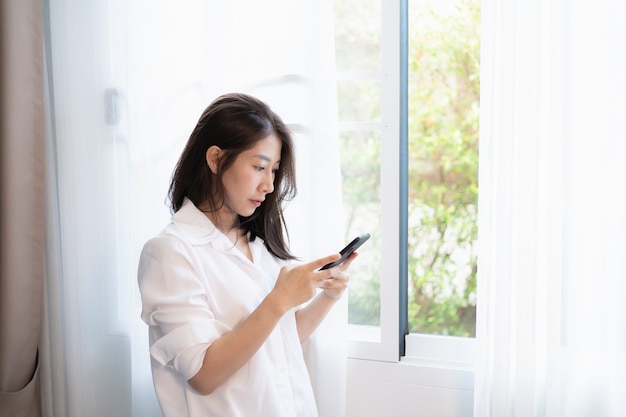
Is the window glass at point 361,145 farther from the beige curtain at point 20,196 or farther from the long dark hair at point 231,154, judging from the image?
the beige curtain at point 20,196

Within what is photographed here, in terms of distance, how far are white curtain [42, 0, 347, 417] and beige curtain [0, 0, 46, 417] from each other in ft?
0.18

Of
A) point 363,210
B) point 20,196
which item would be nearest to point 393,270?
point 363,210

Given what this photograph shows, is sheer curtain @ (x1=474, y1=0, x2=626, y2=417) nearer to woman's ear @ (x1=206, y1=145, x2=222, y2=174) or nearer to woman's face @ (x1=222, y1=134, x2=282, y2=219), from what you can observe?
woman's face @ (x1=222, y1=134, x2=282, y2=219)

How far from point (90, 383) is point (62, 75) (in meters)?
0.91

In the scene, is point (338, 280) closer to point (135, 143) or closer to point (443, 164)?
point (135, 143)

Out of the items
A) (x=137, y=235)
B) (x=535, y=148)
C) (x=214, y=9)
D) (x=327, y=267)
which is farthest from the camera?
(x=137, y=235)

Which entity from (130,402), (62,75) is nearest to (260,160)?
(62,75)

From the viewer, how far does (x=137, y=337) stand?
188 centimetres

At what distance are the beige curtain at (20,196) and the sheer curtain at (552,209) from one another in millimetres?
1225

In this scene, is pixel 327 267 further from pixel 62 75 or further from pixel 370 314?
pixel 62 75

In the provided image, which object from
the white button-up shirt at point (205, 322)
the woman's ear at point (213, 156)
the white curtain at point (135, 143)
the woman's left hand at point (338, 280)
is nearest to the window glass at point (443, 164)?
the white curtain at point (135, 143)

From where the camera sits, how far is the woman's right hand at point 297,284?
1302 mm

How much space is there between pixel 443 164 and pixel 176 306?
1.83 m

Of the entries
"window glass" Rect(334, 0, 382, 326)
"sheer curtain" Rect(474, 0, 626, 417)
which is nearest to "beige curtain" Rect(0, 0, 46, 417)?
"window glass" Rect(334, 0, 382, 326)
